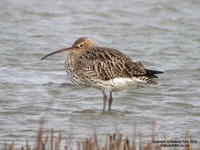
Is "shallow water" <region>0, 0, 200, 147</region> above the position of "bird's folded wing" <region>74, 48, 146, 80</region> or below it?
below

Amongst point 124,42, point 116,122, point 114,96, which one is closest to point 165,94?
point 114,96

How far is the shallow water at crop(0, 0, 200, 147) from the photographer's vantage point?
10.8 meters

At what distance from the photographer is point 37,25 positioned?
755 inches

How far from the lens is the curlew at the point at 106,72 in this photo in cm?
1190

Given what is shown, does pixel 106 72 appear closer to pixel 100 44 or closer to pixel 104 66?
pixel 104 66

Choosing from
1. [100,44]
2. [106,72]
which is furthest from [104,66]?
[100,44]

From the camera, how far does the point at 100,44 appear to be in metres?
17.6

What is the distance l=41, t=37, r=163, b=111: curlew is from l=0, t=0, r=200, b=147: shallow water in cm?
41

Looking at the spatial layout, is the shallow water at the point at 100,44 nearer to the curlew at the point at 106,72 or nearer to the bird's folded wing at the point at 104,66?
the curlew at the point at 106,72

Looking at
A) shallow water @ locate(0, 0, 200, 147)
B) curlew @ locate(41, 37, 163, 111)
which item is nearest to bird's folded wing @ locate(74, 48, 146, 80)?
curlew @ locate(41, 37, 163, 111)

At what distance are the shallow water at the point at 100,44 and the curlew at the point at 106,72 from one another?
41cm

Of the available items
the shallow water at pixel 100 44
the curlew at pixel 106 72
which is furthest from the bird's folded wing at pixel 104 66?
the shallow water at pixel 100 44

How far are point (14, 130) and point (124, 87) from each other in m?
2.55

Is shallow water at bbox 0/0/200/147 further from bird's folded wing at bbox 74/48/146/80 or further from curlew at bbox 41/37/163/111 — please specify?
bird's folded wing at bbox 74/48/146/80
